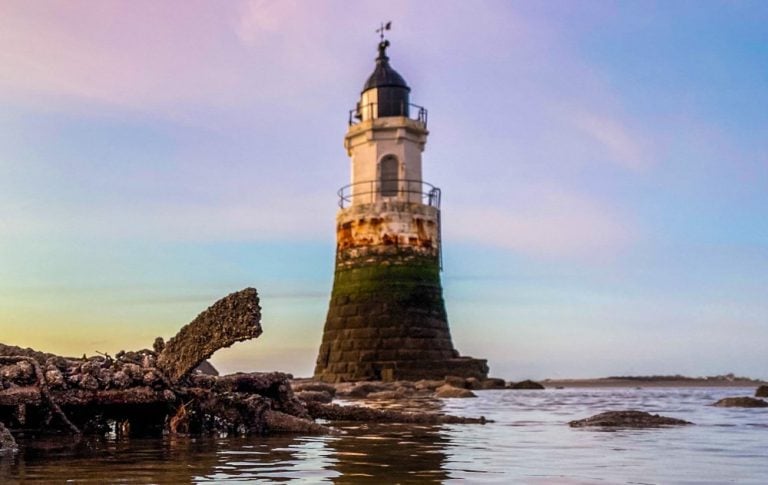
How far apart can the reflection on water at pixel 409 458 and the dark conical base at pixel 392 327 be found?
2470 centimetres

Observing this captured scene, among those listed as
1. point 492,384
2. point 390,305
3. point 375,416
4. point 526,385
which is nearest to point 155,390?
point 375,416

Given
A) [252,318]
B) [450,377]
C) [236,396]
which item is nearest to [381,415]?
[236,396]

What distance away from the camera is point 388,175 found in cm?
3631

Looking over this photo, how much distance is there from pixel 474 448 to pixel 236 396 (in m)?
2.71

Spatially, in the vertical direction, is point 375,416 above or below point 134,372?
below

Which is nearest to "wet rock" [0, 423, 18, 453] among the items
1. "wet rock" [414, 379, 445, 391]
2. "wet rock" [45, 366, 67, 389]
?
"wet rock" [45, 366, 67, 389]

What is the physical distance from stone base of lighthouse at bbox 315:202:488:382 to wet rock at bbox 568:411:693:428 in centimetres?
2288

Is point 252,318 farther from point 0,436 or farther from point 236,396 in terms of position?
point 0,436

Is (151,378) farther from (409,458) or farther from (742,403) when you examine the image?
(742,403)

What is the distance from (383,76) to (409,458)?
3300 cm

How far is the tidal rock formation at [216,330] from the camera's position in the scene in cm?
713

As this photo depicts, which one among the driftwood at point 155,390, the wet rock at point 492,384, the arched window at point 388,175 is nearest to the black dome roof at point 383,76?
the arched window at point 388,175

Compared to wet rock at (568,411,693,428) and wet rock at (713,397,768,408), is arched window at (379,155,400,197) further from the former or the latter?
wet rock at (568,411,693,428)

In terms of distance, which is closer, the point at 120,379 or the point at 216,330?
the point at 216,330
